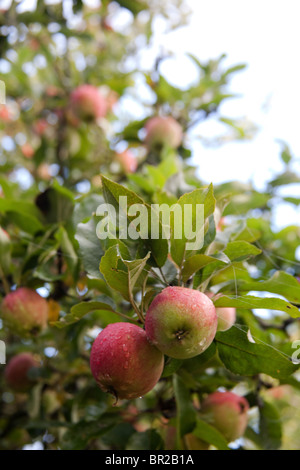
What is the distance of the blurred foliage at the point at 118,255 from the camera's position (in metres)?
0.80

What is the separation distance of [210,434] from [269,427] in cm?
27

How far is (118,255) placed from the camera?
709 mm

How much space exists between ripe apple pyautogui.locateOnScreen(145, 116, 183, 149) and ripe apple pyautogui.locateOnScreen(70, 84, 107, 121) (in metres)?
0.32

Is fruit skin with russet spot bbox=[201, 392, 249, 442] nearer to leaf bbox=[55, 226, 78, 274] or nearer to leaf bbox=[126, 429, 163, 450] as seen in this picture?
leaf bbox=[126, 429, 163, 450]

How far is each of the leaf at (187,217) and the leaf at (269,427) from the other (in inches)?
26.7

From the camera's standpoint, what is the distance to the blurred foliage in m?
0.80

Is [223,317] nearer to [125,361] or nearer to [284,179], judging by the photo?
[125,361]

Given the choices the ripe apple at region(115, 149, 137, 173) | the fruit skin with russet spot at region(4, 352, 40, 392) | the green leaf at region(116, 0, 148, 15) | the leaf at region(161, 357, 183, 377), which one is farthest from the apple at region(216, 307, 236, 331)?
the green leaf at region(116, 0, 148, 15)

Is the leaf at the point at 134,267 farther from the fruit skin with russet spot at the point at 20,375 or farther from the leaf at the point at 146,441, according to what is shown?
the fruit skin with russet spot at the point at 20,375

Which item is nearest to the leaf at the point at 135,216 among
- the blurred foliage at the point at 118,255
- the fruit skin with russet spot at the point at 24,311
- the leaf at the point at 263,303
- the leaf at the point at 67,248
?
the blurred foliage at the point at 118,255

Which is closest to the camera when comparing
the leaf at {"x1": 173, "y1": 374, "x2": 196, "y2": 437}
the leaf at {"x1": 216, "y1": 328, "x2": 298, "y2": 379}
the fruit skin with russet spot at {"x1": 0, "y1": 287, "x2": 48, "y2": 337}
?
the leaf at {"x1": 216, "y1": 328, "x2": 298, "y2": 379}
